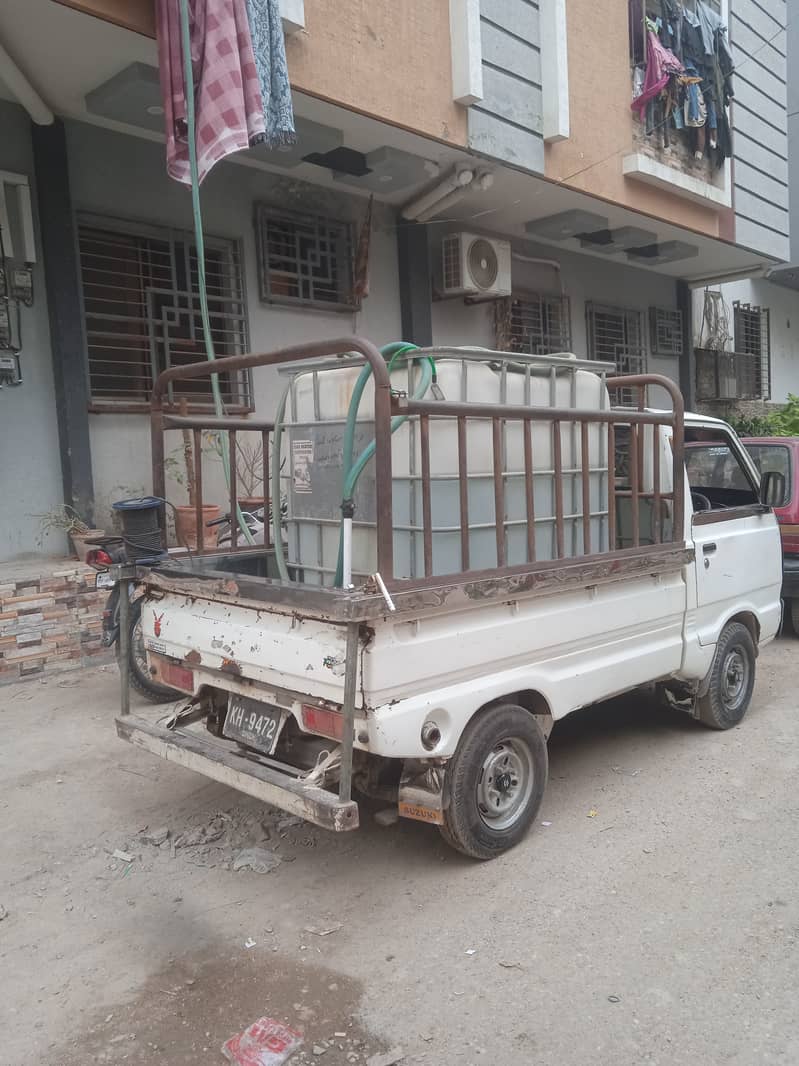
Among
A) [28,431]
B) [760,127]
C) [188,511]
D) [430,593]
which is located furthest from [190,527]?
[760,127]

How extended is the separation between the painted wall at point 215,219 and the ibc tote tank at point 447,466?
10.8ft

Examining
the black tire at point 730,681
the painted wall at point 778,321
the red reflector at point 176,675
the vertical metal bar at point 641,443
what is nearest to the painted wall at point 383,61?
the vertical metal bar at point 641,443

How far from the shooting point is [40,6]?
4605 mm

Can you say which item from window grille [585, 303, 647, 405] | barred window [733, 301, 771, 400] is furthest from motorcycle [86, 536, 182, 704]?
barred window [733, 301, 771, 400]

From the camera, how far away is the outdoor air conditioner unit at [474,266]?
27.9ft

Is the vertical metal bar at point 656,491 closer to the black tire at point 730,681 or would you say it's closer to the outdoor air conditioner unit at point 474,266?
the black tire at point 730,681

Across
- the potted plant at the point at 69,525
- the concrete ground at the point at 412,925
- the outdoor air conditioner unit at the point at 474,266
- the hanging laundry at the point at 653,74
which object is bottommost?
the concrete ground at the point at 412,925

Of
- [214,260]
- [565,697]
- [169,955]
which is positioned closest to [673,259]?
[214,260]

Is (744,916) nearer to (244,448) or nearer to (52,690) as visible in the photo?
(52,690)

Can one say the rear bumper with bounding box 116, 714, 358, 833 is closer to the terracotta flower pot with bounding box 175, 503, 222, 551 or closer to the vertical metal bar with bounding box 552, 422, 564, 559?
the vertical metal bar with bounding box 552, 422, 564, 559

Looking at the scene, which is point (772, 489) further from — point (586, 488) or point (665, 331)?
point (665, 331)

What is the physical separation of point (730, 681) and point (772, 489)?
1.16 m

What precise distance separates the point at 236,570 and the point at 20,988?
6.56 ft

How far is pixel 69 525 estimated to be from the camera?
601 centimetres
